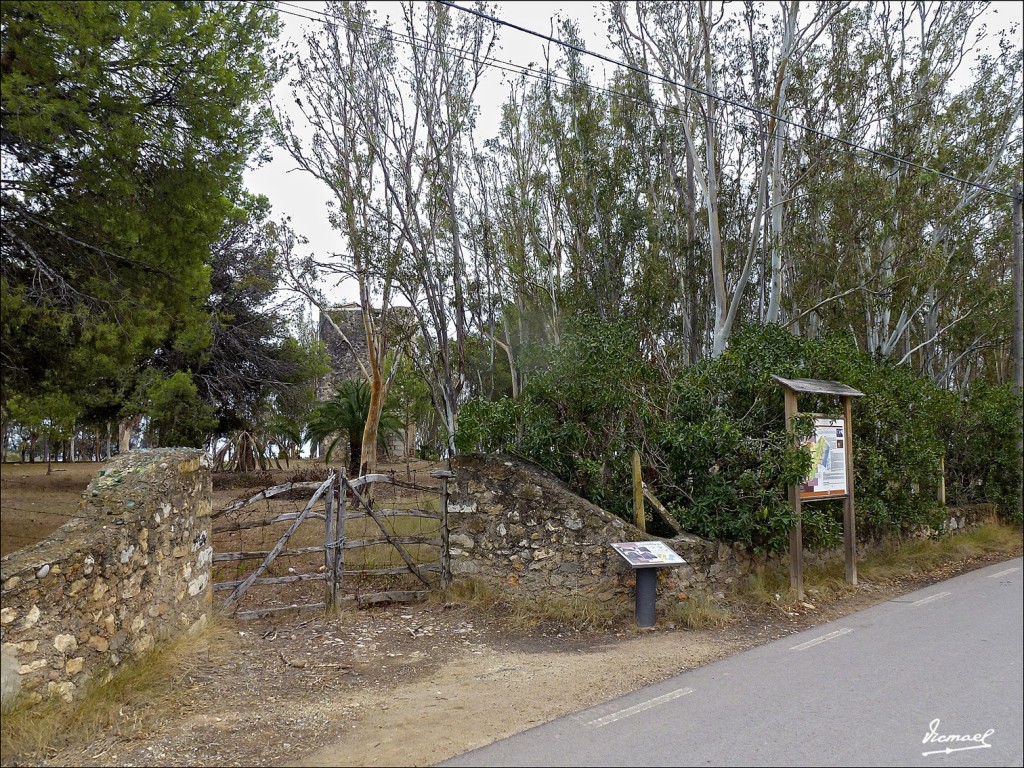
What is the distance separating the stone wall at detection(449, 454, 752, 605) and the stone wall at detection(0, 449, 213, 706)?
3008mm

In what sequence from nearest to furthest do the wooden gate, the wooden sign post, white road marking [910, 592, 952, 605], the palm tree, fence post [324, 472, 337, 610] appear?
the wooden gate
fence post [324, 472, 337, 610]
the wooden sign post
white road marking [910, 592, 952, 605]
the palm tree

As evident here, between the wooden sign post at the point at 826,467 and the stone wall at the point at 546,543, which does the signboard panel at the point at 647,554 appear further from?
the wooden sign post at the point at 826,467

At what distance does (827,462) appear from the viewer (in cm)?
996

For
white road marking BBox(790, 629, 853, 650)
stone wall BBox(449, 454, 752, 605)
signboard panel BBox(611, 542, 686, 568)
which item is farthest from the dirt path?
signboard panel BBox(611, 542, 686, 568)

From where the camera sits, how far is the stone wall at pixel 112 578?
16.2ft

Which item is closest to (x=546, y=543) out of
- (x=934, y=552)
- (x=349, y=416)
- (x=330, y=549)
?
(x=330, y=549)

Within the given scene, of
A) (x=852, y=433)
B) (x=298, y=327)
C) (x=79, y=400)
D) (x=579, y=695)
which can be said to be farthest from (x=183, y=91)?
(x=298, y=327)

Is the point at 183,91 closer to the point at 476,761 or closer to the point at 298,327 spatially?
the point at 476,761

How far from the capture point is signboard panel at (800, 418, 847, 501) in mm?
9664

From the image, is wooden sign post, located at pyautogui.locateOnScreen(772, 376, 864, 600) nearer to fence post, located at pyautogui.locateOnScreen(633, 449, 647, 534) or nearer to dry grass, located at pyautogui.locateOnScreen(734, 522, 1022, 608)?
dry grass, located at pyautogui.locateOnScreen(734, 522, 1022, 608)

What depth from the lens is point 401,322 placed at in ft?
67.7

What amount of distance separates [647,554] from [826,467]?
11.1 feet

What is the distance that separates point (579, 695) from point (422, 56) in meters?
14.7

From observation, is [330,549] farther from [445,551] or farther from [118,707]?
[118,707]
